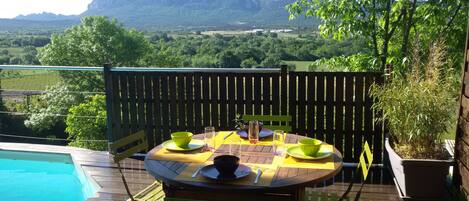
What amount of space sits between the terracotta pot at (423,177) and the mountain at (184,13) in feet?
29.7

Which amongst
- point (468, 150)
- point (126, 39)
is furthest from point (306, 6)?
point (126, 39)

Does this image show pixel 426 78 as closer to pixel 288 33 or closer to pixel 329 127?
pixel 329 127

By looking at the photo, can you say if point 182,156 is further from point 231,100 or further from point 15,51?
point 15,51

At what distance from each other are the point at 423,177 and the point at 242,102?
211cm

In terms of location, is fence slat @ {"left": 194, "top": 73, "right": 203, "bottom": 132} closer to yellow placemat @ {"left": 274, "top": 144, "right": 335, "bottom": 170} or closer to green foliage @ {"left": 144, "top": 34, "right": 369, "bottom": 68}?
green foliage @ {"left": 144, "top": 34, "right": 369, "bottom": 68}

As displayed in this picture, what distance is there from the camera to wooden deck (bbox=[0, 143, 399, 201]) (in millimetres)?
4184

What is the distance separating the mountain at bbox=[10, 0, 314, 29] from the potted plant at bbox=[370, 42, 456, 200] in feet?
28.7

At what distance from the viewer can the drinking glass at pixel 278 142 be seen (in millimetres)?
3107

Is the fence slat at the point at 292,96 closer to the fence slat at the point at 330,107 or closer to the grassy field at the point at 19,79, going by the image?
the fence slat at the point at 330,107

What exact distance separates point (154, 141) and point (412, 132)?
2.99m

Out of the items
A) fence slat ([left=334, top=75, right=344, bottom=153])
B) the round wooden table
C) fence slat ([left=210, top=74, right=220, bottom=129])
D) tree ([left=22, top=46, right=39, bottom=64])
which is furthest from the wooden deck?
tree ([left=22, top=46, right=39, bottom=64])

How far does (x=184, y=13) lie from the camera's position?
30.0 m

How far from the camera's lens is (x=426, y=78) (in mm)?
4004

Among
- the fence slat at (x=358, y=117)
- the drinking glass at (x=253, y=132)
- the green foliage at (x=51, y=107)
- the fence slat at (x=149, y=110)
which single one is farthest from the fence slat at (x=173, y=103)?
the green foliage at (x=51, y=107)
